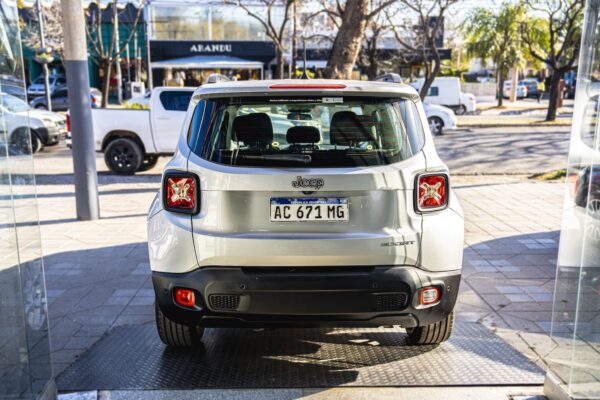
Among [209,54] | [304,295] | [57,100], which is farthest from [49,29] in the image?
[304,295]

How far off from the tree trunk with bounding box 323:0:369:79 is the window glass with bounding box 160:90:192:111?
10.5 ft

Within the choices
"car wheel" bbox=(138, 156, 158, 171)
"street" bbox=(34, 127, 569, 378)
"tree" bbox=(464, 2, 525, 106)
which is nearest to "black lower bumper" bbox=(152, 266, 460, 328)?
"street" bbox=(34, 127, 569, 378)

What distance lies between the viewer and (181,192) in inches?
137

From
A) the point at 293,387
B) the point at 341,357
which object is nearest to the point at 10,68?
the point at 293,387

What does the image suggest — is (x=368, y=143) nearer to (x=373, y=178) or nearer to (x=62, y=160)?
(x=373, y=178)

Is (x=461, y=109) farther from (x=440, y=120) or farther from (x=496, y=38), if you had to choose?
(x=496, y=38)

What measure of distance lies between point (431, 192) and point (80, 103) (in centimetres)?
582

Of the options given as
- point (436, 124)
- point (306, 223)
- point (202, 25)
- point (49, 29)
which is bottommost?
point (436, 124)

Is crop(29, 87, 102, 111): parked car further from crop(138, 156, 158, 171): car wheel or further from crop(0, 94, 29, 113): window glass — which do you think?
crop(0, 94, 29, 113): window glass

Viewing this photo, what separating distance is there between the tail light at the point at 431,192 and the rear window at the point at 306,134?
0.18 metres

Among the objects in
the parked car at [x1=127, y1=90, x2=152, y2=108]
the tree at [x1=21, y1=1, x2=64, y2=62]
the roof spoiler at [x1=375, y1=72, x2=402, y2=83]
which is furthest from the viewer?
the tree at [x1=21, y1=1, x2=64, y2=62]

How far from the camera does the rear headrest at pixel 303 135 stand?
3672mm

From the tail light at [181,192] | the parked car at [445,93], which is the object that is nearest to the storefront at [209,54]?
the parked car at [445,93]

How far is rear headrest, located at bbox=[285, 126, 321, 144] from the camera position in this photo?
3.67m
